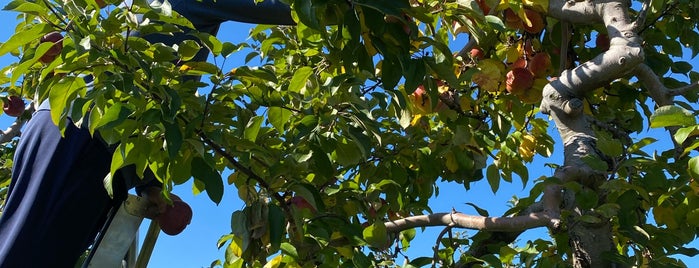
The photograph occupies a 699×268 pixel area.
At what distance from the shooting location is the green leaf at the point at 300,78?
1.52 meters

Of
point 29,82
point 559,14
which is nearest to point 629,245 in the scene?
point 559,14

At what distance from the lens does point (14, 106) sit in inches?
109

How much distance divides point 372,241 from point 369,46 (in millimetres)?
385

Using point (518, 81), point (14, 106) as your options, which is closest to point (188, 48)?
point (518, 81)

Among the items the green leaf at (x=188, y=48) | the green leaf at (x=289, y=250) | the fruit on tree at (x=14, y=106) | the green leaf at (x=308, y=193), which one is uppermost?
the fruit on tree at (x=14, y=106)

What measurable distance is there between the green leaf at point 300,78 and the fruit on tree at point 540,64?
643 mm

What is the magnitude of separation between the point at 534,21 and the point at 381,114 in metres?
0.44

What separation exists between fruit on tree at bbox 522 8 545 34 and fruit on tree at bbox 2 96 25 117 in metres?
1.83

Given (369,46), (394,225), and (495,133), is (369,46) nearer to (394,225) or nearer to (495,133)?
(394,225)

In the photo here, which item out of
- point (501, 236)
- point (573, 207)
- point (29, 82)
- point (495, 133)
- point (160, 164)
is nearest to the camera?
point (160, 164)

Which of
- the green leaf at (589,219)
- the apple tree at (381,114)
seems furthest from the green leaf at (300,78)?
the green leaf at (589,219)

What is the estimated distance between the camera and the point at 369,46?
1.37 metres

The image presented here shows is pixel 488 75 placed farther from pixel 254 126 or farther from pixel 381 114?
pixel 254 126

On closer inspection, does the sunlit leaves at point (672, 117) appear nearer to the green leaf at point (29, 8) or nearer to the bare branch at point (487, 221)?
the bare branch at point (487, 221)
